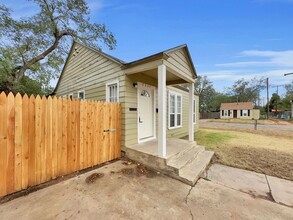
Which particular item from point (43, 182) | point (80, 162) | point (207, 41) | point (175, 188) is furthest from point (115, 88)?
point (207, 41)

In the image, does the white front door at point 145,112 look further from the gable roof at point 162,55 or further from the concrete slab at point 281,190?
the concrete slab at point 281,190

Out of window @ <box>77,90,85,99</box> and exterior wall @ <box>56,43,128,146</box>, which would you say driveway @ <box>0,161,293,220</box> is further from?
window @ <box>77,90,85,99</box>

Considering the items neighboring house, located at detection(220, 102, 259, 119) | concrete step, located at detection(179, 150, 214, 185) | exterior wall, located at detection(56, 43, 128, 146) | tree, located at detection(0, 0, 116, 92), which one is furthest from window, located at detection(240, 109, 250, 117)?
exterior wall, located at detection(56, 43, 128, 146)

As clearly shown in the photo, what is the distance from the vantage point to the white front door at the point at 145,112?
205 inches

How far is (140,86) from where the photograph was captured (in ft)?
16.8

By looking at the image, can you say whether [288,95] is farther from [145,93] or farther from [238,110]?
[145,93]

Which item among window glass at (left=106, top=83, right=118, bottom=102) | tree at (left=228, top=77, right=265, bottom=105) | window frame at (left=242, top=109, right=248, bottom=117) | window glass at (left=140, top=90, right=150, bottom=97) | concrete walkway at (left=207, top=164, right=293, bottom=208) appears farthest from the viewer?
tree at (left=228, top=77, right=265, bottom=105)

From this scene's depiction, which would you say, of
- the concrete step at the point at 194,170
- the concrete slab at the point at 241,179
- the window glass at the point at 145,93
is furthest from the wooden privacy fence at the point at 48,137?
the concrete slab at the point at 241,179

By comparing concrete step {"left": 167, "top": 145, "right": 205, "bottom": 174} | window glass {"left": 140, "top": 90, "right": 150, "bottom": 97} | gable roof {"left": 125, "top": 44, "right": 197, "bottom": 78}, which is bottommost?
concrete step {"left": 167, "top": 145, "right": 205, "bottom": 174}

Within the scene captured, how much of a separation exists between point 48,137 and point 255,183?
4835 mm

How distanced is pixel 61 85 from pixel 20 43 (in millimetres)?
3886

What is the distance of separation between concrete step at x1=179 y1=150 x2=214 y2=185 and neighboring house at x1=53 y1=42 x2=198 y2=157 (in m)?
0.71

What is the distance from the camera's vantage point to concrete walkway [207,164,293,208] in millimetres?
2677

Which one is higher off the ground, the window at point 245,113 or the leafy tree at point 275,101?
the leafy tree at point 275,101
